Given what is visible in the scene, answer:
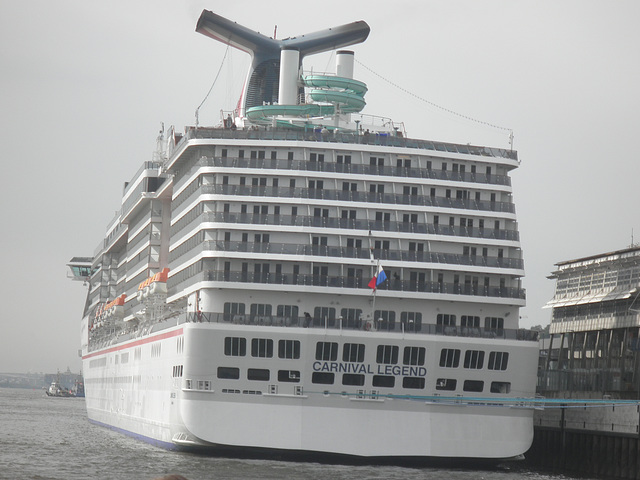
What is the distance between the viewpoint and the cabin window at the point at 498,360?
155 ft

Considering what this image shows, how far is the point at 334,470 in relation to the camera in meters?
43.2

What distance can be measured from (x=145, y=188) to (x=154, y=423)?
64.2 feet

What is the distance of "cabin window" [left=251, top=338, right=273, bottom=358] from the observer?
1800 inches

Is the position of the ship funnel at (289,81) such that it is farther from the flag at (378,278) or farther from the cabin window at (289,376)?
the cabin window at (289,376)

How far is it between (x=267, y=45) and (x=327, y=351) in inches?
1185

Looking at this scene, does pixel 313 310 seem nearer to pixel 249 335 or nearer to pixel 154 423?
pixel 249 335

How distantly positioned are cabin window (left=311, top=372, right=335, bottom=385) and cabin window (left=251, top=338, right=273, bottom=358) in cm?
197

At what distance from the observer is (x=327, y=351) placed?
46.0 metres

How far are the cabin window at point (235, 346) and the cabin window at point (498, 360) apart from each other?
10.3 metres

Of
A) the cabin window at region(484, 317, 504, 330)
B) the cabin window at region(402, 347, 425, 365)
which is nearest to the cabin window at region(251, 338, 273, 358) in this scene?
the cabin window at region(402, 347, 425, 365)

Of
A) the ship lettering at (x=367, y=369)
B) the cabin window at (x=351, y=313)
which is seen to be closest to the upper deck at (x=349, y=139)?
the cabin window at (x=351, y=313)

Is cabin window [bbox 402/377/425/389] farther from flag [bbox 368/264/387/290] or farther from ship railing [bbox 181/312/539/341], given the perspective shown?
flag [bbox 368/264/387/290]

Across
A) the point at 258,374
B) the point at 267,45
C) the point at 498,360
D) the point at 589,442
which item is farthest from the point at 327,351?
the point at 267,45

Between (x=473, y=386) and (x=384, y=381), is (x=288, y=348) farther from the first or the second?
(x=473, y=386)
